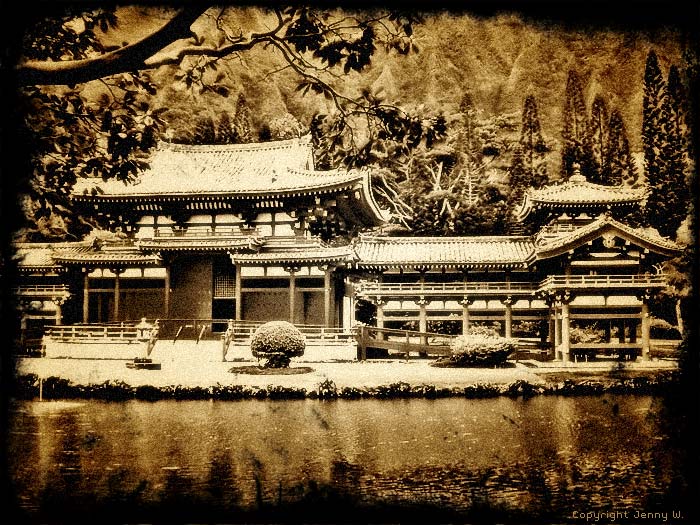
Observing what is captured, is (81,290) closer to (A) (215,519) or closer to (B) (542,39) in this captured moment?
(A) (215,519)

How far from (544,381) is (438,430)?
1025 mm

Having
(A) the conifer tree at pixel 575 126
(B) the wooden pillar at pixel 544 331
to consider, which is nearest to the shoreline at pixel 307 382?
(B) the wooden pillar at pixel 544 331

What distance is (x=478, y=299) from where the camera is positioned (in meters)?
5.88

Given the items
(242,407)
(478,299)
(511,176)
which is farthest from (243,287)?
(511,176)

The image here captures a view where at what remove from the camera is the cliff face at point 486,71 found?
462 cm

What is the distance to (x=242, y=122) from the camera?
5.03 metres

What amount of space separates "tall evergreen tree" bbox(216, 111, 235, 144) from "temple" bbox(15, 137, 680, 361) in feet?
0.23

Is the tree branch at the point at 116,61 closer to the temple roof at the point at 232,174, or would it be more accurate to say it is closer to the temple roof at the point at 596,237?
the temple roof at the point at 232,174

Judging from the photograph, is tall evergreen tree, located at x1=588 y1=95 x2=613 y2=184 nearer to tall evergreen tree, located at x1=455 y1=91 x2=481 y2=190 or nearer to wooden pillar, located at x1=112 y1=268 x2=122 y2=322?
tall evergreen tree, located at x1=455 y1=91 x2=481 y2=190

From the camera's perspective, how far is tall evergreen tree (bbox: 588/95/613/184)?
482 cm

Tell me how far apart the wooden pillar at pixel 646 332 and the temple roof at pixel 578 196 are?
91 centimetres

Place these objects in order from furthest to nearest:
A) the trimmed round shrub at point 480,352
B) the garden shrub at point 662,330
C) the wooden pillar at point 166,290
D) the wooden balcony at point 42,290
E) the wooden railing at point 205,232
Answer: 1. the wooden railing at point 205,232
2. the wooden pillar at point 166,290
3. the trimmed round shrub at point 480,352
4. the garden shrub at point 662,330
5. the wooden balcony at point 42,290

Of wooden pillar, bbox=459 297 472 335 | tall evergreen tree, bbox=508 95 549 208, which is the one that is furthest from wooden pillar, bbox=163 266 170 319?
tall evergreen tree, bbox=508 95 549 208

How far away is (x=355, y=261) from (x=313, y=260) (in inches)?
16.3
